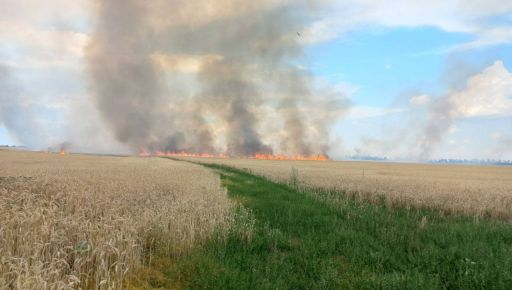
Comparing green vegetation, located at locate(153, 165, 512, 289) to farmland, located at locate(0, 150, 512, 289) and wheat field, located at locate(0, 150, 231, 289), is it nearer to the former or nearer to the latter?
farmland, located at locate(0, 150, 512, 289)

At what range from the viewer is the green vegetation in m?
8.85

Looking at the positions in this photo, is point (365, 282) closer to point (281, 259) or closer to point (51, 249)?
point (281, 259)

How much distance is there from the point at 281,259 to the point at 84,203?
25.8 ft

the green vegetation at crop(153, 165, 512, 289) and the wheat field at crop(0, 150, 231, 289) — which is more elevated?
the wheat field at crop(0, 150, 231, 289)

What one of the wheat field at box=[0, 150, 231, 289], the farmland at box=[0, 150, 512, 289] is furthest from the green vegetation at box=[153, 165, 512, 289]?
the wheat field at box=[0, 150, 231, 289]

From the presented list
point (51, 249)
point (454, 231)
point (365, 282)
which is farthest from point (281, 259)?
point (454, 231)

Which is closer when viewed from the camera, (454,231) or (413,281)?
(413,281)

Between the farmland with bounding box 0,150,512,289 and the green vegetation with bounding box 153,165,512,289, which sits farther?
the green vegetation with bounding box 153,165,512,289

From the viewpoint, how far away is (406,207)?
19.7m

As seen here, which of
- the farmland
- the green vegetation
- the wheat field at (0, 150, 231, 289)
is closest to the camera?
the wheat field at (0, 150, 231, 289)

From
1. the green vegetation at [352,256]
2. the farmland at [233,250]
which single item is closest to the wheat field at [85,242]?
the farmland at [233,250]

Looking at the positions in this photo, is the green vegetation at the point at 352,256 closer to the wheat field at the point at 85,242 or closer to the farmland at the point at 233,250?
the farmland at the point at 233,250

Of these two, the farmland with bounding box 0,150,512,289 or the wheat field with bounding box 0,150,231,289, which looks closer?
Result: the wheat field with bounding box 0,150,231,289

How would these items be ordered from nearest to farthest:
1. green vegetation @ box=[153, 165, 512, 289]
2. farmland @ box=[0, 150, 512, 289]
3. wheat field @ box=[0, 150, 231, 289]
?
wheat field @ box=[0, 150, 231, 289] → farmland @ box=[0, 150, 512, 289] → green vegetation @ box=[153, 165, 512, 289]
